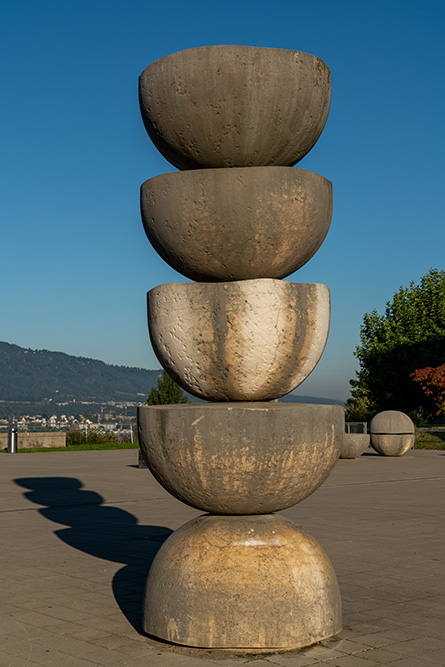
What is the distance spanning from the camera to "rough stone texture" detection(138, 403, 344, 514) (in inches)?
216

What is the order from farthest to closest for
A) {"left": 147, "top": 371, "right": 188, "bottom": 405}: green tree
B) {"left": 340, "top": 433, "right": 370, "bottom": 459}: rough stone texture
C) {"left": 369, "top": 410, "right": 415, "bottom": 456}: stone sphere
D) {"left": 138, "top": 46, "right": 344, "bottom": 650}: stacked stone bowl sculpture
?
1. {"left": 147, "top": 371, "right": 188, "bottom": 405}: green tree
2. {"left": 369, "top": 410, "right": 415, "bottom": 456}: stone sphere
3. {"left": 340, "top": 433, "right": 370, "bottom": 459}: rough stone texture
4. {"left": 138, "top": 46, "right": 344, "bottom": 650}: stacked stone bowl sculpture

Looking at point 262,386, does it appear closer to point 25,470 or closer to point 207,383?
point 207,383

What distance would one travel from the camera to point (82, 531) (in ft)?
35.4

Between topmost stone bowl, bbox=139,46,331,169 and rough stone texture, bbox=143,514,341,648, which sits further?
topmost stone bowl, bbox=139,46,331,169

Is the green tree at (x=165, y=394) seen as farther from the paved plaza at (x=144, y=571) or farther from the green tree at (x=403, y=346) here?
the paved plaza at (x=144, y=571)

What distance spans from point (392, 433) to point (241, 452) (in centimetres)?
2191

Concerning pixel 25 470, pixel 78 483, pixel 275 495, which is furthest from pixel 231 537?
pixel 25 470

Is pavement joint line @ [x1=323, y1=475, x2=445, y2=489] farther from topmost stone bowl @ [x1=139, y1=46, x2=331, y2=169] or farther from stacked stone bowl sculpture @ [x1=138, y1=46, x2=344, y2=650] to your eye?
topmost stone bowl @ [x1=139, y1=46, x2=331, y2=169]

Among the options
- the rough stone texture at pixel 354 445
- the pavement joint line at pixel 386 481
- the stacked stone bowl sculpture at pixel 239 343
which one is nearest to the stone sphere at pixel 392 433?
the rough stone texture at pixel 354 445

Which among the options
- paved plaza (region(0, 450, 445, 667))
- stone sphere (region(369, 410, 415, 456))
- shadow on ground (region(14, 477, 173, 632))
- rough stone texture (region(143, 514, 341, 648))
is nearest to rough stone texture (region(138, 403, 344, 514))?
rough stone texture (region(143, 514, 341, 648))

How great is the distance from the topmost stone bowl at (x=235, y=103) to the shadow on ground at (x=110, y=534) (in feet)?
12.6

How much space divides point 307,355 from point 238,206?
1283mm

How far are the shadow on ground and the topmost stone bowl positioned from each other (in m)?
3.83

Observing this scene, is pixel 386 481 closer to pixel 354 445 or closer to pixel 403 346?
pixel 354 445
